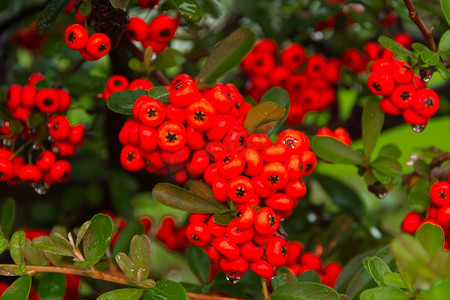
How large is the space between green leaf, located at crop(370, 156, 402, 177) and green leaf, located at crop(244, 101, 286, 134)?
0.38 m

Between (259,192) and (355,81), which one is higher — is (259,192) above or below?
above

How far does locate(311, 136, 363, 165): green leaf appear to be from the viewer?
4.31 feet

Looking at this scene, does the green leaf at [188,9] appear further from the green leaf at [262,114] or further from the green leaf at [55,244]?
the green leaf at [55,244]

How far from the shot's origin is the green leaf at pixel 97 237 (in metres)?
1.14

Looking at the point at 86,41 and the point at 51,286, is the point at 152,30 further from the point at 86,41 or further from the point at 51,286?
the point at 51,286

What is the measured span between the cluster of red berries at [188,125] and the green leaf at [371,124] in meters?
0.41

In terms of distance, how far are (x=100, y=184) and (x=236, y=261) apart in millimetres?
1254

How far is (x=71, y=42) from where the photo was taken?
1.22m

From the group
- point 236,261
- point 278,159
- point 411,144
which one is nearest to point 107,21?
point 278,159

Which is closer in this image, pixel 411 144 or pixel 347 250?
pixel 347 250

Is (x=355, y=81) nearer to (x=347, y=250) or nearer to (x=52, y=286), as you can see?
(x=347, y=250)

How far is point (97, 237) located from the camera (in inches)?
45.9

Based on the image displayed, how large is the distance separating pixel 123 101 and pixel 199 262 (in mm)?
599

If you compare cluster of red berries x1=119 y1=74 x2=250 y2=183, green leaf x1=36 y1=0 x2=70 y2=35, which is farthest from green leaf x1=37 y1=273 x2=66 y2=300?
green leaf x1=36 y1=0 x2=70 y2=35
